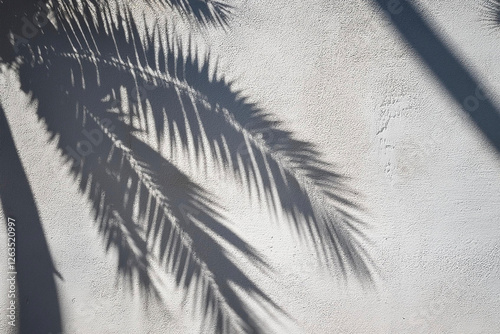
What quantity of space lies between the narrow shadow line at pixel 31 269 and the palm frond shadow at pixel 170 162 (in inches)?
27.6

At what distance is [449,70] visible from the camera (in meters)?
3.59

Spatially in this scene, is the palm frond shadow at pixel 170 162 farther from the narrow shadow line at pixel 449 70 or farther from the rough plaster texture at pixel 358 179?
the narrow shadow line at pixel 449 70

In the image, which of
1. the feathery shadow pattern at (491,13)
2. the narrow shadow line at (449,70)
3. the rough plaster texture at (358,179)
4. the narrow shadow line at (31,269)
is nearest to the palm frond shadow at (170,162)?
the rough plaster texture at (358,179)

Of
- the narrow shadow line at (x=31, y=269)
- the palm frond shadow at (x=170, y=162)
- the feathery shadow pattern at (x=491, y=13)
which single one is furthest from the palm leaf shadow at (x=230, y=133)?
the feathery shadow pattern at (x=491, y=13)

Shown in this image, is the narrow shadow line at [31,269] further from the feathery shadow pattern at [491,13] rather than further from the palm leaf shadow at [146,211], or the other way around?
the feathery shadow pattern at [491,13]

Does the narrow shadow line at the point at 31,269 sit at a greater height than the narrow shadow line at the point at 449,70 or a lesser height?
greater

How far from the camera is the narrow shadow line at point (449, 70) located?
141 inches

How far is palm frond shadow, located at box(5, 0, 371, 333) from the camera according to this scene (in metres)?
3.51

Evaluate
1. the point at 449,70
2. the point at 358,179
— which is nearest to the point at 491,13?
the point at 449,70

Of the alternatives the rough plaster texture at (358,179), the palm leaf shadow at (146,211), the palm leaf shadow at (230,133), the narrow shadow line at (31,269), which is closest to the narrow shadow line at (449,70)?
the rough plaster texture at (358,179)

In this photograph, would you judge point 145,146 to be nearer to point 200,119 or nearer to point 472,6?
point 200,119

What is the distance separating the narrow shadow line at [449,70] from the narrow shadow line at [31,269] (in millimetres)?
4771

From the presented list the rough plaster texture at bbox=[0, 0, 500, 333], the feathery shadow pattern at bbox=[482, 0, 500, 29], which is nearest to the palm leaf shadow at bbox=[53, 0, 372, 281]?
the rough plaster texture at bbox=[0, 0, 500, 333]

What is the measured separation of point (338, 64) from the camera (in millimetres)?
3592
